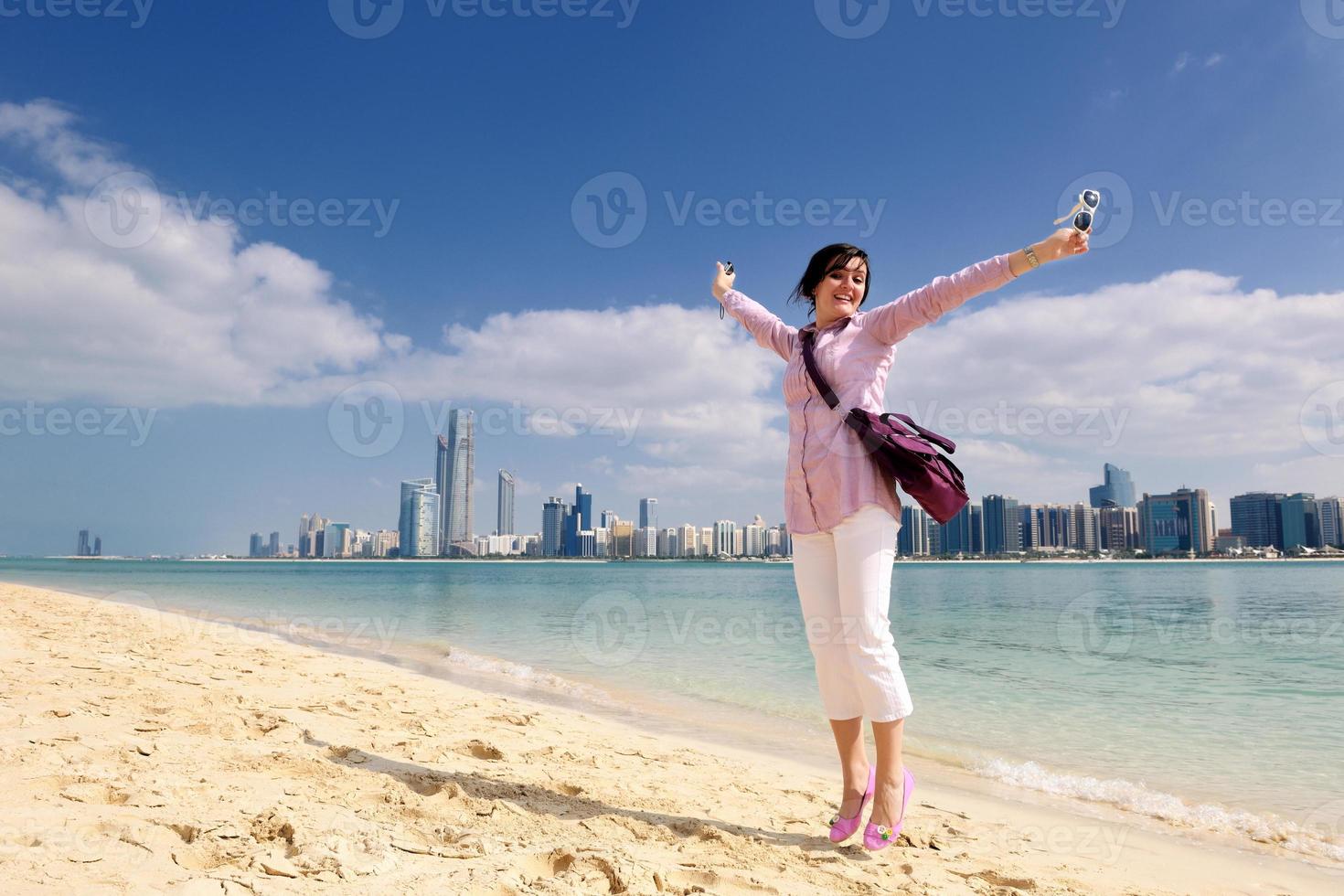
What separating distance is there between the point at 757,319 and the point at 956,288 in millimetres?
936

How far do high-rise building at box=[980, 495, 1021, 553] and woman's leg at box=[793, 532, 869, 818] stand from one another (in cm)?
9216

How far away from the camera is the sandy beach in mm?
2100

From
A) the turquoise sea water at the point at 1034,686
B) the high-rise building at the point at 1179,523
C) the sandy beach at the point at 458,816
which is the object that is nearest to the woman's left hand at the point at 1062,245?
the sandy beach at the point at 458,816

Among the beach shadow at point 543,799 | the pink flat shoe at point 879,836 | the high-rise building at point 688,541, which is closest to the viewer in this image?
the pink flat shoe at point 879,836

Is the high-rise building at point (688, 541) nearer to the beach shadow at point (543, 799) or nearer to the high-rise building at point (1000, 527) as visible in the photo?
the high-rise building at point (1000, 527)

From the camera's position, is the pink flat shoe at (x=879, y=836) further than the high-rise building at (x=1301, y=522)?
No

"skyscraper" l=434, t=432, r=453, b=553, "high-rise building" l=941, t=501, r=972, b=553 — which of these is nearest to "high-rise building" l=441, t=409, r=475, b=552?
"skyscraper" l=434, t=432, r=453, b=553

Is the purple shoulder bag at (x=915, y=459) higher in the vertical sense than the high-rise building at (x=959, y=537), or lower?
higher

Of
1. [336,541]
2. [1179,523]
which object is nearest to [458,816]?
[1179,523]

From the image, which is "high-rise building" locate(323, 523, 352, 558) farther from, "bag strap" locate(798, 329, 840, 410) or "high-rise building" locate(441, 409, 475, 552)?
"bag strap" locate(798, 329, 840, 410)

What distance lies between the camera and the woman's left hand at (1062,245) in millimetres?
2184

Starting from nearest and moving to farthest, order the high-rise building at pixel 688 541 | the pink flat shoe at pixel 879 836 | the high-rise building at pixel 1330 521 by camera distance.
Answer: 1. the pink flat shoe at pixel 879 836
2. the high-rise building at pixel 1330 521
3. the high-rise building at pixel 688 541

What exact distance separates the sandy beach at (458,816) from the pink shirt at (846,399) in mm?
1250

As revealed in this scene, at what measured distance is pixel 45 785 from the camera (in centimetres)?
247
